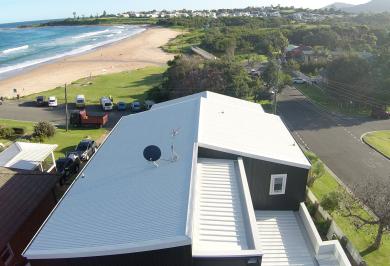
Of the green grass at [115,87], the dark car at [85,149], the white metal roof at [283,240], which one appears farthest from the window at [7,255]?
the green grass at [115,87]

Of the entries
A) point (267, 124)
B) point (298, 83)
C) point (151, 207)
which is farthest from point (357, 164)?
point (298, 83)

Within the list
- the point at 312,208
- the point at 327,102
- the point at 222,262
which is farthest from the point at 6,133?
the point at 327,102

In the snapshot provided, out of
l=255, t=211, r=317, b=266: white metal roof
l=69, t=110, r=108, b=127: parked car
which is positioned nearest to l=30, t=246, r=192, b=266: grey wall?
l=255, t=211, r=317, b=266: white metal roof

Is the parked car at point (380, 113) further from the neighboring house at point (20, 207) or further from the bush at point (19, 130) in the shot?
the bush at point (19, 130)

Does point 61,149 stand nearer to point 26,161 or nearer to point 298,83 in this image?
point 26,161

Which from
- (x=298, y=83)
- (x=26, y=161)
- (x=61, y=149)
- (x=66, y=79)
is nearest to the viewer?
(x=26, y=161)

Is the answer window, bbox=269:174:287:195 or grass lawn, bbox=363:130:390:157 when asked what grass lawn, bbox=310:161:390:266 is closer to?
window, bbox=269:174:287:195
